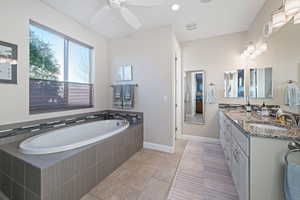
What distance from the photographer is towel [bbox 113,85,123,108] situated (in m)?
2.97

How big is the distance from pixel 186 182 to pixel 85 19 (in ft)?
10.9

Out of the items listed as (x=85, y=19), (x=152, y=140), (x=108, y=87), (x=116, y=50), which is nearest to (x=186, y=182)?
(x=152, y=140)

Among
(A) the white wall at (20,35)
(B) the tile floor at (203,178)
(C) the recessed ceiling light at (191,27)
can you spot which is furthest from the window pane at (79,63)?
(B) the tile floor at (203,178)

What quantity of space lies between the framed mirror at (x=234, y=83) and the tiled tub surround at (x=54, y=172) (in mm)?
2807

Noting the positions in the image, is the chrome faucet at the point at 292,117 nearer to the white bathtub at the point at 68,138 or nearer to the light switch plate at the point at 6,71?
the white bathtub at the point at 68,138

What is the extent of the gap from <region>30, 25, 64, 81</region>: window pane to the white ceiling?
51 cm

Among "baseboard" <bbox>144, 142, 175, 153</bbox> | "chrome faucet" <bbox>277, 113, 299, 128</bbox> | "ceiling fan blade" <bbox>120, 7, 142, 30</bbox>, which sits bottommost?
"baseboard" <bbox>144, 142, 175, 153</bbox>

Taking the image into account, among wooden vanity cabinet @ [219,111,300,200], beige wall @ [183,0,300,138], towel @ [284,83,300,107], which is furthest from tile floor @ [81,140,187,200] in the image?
towel @ [284,83,300,107]

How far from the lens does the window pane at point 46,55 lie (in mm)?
1979

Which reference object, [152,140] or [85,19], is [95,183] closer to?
[152,140]

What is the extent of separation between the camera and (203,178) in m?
1.76

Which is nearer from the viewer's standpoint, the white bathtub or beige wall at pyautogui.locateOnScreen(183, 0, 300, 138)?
the white bathtub

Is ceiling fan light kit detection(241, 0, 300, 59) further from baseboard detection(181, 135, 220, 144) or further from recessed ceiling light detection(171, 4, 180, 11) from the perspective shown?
baseboard detection(181, 135, 220, 144)

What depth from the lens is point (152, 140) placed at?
8.98 ft
